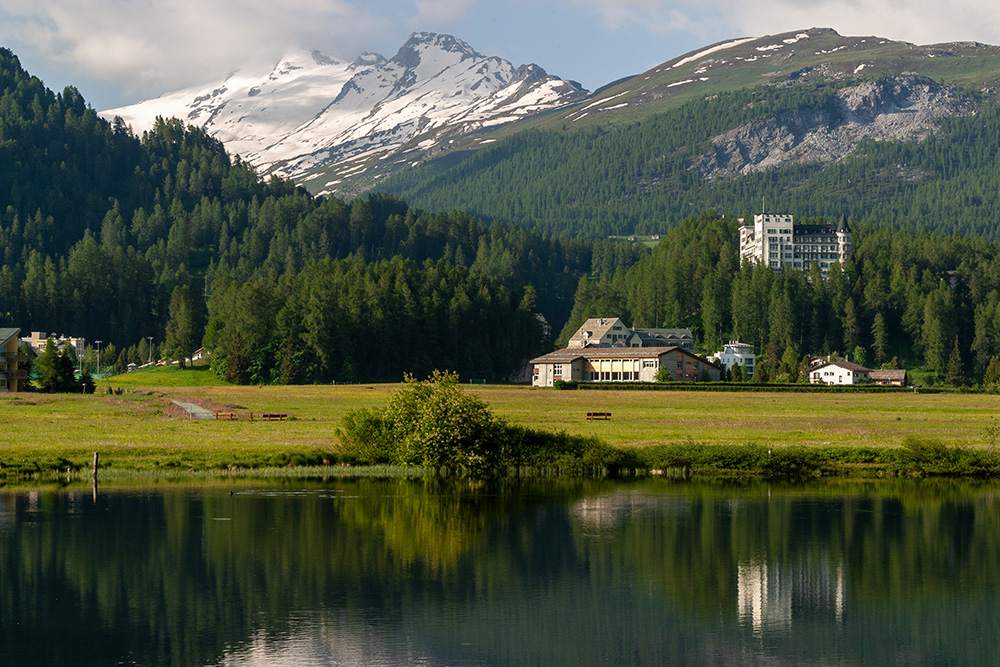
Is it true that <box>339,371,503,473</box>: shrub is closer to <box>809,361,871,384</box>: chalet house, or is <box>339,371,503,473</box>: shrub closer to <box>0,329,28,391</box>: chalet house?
<box>0,329,28,391</box>: chalet house

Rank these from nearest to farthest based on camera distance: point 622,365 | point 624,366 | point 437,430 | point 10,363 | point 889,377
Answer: point 437,430 → point 10,363 → point 624,366 → point 622,365 → point 889,377

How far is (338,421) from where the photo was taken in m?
95.2

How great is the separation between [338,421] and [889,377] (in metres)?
120

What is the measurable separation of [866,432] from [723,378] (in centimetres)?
10554

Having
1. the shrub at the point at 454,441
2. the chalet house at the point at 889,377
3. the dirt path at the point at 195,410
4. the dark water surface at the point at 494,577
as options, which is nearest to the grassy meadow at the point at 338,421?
the dirt path at the point at 195,410

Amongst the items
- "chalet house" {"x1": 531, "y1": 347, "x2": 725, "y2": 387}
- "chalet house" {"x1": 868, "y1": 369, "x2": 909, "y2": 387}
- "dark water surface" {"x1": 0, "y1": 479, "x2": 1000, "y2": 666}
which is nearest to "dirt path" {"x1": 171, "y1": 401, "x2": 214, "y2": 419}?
"dark water surface" {"x1": 0, "y1": 479, "x2": 1000, "y2": 666}

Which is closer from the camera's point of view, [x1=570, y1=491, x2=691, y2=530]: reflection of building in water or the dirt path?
[x1=570, y1=491, x2=691, y2=530]: reflection of building in water

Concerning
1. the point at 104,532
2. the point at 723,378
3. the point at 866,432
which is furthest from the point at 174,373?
the point at 104,532

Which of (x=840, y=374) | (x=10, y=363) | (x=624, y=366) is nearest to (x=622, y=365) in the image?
(x=624, y=366)

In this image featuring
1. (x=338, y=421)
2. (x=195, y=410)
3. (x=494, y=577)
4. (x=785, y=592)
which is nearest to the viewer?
(x=785, y=592)

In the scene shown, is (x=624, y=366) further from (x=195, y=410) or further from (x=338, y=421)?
(x=338, y=421)

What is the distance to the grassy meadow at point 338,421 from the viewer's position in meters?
70.2

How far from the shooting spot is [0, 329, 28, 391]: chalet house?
14475 cm

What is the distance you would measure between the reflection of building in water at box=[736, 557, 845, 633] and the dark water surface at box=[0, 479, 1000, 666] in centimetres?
12
